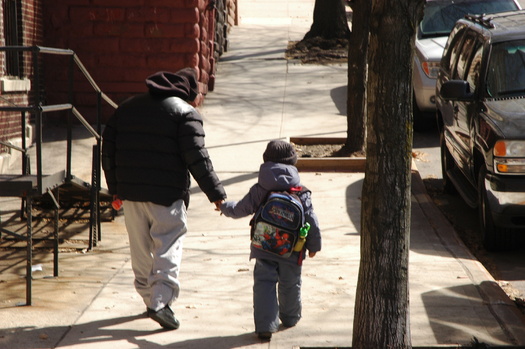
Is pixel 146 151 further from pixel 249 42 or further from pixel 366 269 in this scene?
pixel 249 42

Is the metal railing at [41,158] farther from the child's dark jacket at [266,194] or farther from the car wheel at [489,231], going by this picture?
the car wheel at [489,231]

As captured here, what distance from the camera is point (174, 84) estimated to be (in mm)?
5316

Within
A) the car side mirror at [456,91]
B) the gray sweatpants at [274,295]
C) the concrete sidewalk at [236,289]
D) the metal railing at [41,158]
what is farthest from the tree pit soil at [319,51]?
the gray sweatpants at [274,295]

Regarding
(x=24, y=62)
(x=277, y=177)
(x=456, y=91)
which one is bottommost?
(x=24, y=62)

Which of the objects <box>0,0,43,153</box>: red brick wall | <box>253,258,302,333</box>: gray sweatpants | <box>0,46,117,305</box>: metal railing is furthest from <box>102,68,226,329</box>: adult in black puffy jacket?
<box>0,0,43,153</box>: red brick wall

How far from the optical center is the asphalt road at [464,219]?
6.69 m

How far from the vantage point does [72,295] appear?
5875mm

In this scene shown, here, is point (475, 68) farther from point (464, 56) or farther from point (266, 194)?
point (266, 194)

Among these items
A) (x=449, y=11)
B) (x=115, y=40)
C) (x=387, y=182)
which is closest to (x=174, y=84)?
(x=387, y=182)

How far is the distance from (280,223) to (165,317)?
1.00 m

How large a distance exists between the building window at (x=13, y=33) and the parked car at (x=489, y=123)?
248 inches

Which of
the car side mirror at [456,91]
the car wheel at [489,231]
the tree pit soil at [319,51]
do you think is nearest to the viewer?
the car wheel at [489,231]

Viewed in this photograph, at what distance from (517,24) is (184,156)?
481 cm

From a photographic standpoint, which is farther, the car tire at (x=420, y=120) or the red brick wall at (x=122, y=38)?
the red brick wall at (x=122, y=38)
